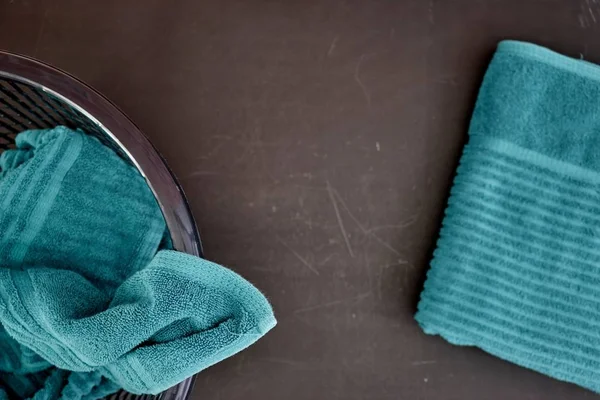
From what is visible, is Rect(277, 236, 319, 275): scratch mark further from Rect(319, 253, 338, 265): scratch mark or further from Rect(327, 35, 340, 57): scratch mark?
Rect(327, 35, 340, 57): scratch mark

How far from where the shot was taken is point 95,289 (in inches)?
20.6

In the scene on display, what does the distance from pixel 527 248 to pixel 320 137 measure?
27cm

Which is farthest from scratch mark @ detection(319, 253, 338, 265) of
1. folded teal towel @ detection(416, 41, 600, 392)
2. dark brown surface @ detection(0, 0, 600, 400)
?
folded teal towel @ detection(416, 41, 600, 392)

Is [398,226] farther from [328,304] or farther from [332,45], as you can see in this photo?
[332,45]

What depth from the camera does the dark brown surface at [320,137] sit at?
2.15ft

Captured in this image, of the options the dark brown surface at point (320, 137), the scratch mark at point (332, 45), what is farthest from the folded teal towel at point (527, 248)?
the scratch mark at point (332, 45)

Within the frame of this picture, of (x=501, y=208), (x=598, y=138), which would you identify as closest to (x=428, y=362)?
(x=501, y=208)

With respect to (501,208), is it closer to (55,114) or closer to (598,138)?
(598,138)

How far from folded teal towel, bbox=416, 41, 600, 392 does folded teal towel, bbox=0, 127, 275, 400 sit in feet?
0.90

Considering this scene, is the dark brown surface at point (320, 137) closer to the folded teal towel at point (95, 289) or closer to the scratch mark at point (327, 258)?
the scratch mark at point (327, 258)

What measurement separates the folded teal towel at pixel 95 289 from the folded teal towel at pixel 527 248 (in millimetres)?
274

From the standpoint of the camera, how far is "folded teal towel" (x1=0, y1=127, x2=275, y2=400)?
1.45 feet

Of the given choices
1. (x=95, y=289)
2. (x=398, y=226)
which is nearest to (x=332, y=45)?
(x=398, y=226)

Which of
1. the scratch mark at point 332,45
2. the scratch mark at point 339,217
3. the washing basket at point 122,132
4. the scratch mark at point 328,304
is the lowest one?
the scratch mark at point 328,304
